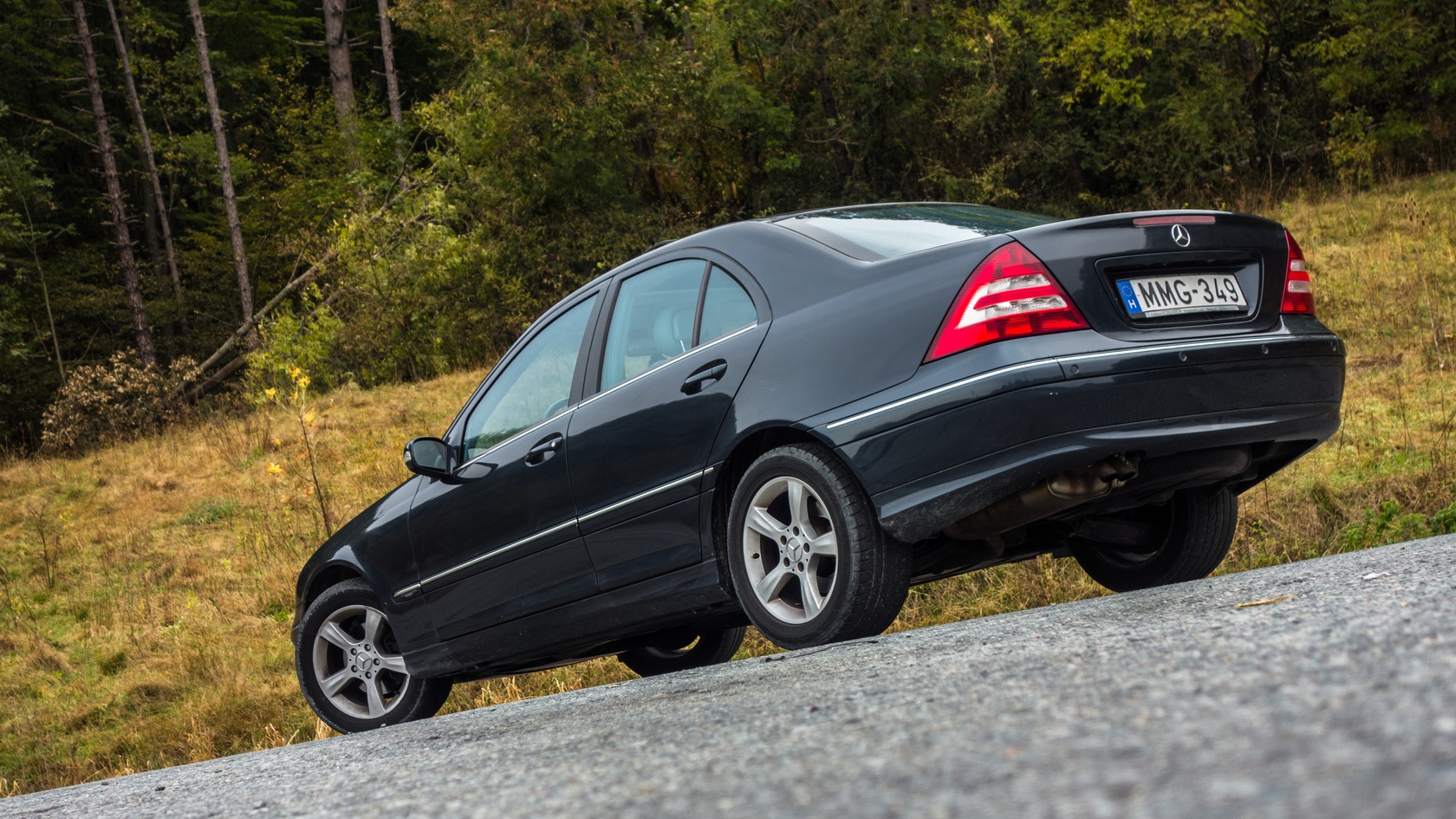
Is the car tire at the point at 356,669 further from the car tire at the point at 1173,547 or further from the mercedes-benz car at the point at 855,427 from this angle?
the car tire at the point at 1173,547

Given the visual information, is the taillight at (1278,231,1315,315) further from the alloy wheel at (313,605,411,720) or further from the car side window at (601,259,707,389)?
the alloy wheel at (313,605,411,720)

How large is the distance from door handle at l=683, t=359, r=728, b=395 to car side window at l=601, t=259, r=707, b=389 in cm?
22

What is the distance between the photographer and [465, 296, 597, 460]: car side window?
5.14 metres

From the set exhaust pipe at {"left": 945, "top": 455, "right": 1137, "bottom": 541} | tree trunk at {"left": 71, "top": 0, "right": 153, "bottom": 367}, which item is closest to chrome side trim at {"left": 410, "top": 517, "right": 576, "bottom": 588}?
exhaust pipe at {"left": 945, "top": 455, "right": 1137, "bottom": 541}

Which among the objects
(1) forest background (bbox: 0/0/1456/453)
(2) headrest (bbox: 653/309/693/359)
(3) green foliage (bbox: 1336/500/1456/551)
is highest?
(1) forest background (bbox: 0/0/1456/453)

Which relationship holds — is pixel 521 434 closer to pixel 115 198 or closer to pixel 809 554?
pixel 809 554

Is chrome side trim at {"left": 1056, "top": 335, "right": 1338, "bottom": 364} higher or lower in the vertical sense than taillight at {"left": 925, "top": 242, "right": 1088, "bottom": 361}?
lower

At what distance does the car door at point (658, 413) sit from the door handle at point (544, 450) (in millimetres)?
90

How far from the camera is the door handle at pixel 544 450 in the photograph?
15.9 feet

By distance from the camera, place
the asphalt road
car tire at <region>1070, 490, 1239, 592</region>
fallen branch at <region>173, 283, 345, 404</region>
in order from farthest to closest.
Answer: fallen branch at <region>173, 283, 345, 404</region>, car tire at <region>1070, 490, 1239, 592</region>, the asphalt road

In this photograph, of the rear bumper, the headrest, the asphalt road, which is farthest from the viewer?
the headrest

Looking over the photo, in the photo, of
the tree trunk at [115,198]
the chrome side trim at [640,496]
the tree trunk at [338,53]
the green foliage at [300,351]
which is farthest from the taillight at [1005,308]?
the tree trunk at [338,53]

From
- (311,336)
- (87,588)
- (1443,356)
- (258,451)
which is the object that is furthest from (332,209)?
(1443,356)

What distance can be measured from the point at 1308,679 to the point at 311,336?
20672 millimetres
